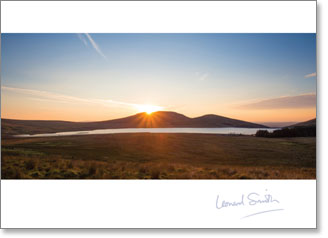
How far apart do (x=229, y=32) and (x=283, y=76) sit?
84.6 inches

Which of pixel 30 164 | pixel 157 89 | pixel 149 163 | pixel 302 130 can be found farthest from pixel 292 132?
pixel 30 164

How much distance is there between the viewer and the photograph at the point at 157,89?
4512mm

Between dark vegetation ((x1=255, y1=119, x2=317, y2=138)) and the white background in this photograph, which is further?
dark vegetation ((x1=255, y1=119, x2=317, y2=138))

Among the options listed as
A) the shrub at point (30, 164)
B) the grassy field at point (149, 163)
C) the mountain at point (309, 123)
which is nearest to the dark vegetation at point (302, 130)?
the mountain at point (309, 123)

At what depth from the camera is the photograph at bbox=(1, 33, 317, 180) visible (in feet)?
14.8

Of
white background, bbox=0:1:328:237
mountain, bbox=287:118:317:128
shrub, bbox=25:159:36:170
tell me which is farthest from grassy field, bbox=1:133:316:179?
mountain, bbox=287:118:317:128

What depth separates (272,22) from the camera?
463cm
